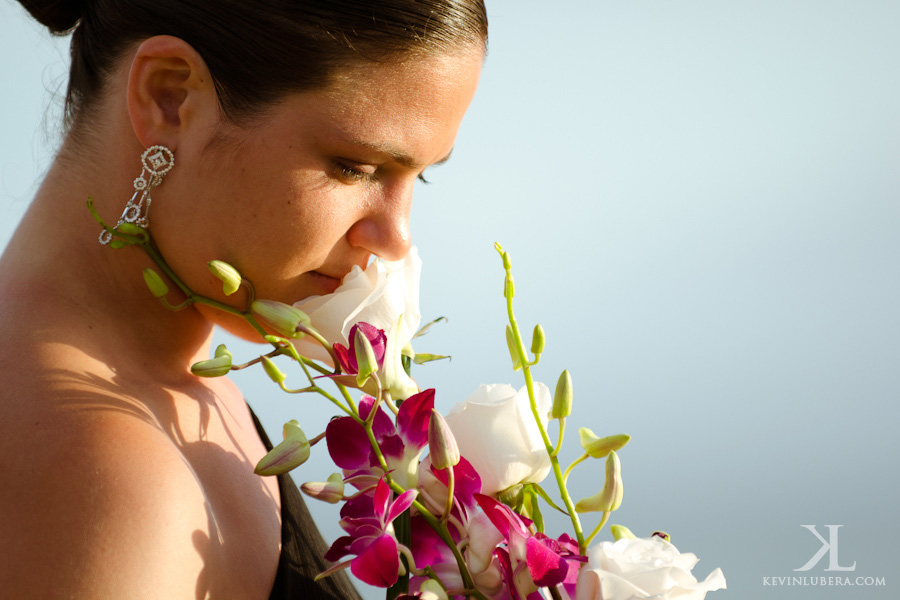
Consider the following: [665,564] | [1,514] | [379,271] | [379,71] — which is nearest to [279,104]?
[379,71]

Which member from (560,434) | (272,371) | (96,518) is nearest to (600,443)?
(560,434)

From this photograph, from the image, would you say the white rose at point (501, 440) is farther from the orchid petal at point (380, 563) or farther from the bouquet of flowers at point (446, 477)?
the orchid petal at point (380, 563)

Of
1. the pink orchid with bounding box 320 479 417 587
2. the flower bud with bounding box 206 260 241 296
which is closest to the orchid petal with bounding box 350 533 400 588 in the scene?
the pink orchid with bounding box 320 479 417 587

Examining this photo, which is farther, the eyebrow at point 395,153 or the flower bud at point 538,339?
the eyebrow at point 395,153

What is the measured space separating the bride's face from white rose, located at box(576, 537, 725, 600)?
1.44ft

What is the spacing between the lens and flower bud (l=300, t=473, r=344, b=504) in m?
0.73

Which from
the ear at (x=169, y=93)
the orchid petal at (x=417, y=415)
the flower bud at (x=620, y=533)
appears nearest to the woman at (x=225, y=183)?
the ear at (x=169, y=93)

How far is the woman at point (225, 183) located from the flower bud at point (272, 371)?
0.13 m

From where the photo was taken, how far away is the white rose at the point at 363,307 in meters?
0.88

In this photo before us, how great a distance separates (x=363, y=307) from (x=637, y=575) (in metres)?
0.39

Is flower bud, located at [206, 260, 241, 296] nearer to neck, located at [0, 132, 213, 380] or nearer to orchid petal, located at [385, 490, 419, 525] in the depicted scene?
neck, located at [0, 132, 213, 380]

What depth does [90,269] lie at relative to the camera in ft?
3.21

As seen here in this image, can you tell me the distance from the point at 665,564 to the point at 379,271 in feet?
1.44

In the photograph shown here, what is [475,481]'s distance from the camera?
81 cm
